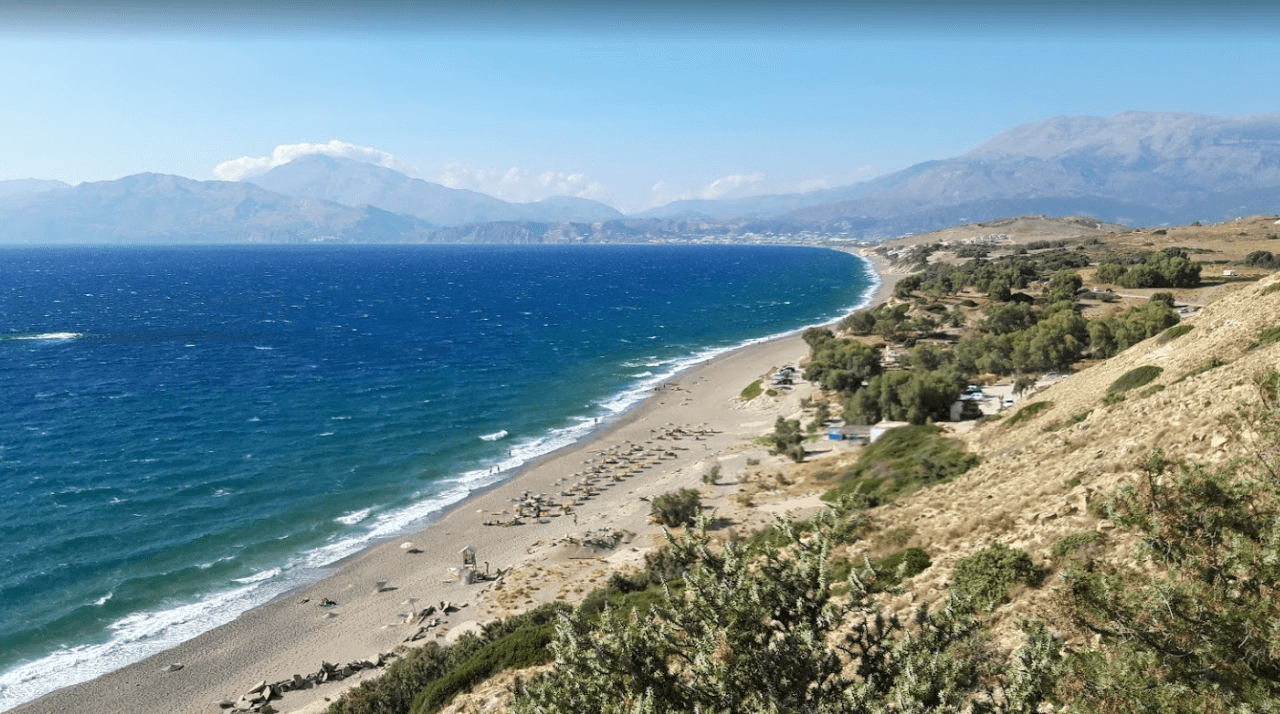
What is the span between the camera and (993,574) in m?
15.9

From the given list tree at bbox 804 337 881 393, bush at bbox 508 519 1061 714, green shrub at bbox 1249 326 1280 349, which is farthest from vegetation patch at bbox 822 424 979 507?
tree at bbox 804 337 881 393

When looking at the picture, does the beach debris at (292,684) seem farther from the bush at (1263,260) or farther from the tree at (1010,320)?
the bush at (1263,260)

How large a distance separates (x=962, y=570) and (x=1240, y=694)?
26.6 ft

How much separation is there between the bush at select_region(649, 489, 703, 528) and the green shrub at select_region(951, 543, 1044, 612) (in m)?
20.4

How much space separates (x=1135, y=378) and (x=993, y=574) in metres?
15.9

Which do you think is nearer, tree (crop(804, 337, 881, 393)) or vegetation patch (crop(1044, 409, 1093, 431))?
vegetation patch (crop(1044, 409, 1093, 431))

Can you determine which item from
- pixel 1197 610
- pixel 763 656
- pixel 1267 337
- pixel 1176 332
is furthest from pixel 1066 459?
pixel 763 656

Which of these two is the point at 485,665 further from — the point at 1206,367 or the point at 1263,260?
the point at 1263,260

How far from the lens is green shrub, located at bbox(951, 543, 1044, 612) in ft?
50.0

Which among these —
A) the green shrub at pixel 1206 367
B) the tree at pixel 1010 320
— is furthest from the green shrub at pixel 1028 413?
the tree at pixel 1010 320

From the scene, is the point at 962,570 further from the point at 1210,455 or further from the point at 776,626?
the point at 776,626

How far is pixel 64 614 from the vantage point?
97.9ft

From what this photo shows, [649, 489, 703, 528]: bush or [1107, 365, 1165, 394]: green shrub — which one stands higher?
[1107, 365, 1165, 394]: green shrub

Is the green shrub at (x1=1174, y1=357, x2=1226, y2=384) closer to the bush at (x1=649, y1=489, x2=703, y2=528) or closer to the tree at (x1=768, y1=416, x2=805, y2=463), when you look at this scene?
the bush at (x1=649, y1=489, x2=703, y2=528)
